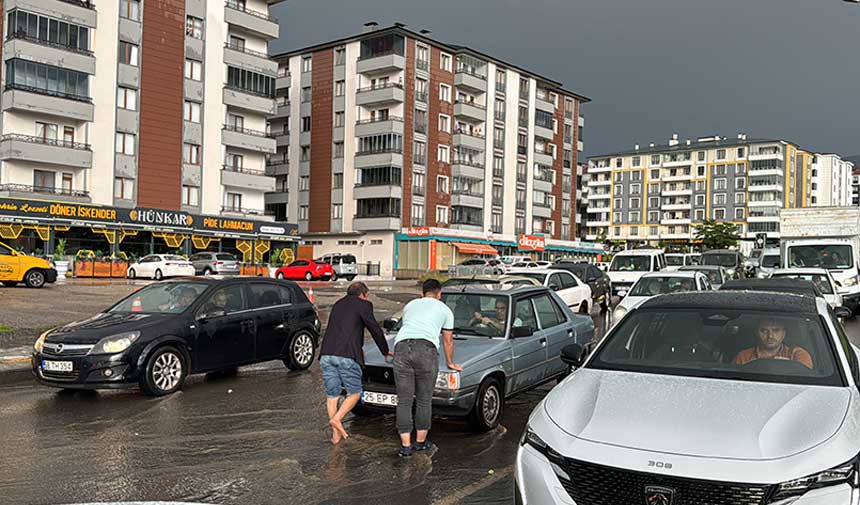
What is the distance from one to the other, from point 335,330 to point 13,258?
2613cm

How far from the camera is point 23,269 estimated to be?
1121 inches

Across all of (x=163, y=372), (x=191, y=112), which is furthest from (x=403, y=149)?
(x=163, y=372)

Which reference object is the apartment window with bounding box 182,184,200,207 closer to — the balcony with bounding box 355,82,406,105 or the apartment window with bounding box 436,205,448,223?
the balcony with bounding box 355,82,406,105

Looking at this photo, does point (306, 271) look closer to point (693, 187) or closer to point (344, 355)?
point (344, 355)

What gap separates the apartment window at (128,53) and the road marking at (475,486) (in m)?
49.4

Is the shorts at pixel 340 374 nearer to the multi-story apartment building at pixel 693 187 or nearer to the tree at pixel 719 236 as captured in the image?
the tree at pixel 719 236

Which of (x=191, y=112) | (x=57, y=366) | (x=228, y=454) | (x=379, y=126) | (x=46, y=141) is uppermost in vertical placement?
(x=379, y=126)

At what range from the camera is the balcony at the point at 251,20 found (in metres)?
54.6

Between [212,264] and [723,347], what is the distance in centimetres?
4120

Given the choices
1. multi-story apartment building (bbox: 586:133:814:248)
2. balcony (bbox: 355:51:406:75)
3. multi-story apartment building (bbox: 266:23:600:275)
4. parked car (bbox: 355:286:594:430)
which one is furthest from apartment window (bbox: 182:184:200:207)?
multi-story apartment building (bbox: 586:133:814:248)

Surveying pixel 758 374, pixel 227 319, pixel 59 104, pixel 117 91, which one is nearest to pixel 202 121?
pixel 117 91

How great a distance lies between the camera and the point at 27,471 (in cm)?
607

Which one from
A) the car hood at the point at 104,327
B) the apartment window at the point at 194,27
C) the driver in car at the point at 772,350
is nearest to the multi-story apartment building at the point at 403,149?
the apartment window at the point at 194,27

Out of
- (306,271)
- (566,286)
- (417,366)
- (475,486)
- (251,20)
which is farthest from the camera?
(251,20)
